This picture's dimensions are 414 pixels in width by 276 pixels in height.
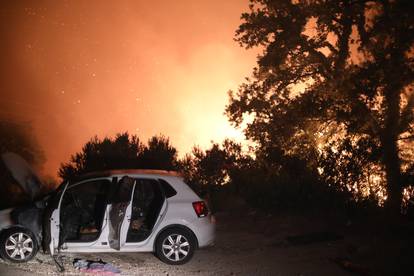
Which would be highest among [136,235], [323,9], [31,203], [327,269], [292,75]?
[323,9]

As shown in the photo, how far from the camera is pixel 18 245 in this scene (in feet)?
23.5

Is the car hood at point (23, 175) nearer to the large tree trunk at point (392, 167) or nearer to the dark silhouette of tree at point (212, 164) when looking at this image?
the dark silhouette of tree at point (212, 164)

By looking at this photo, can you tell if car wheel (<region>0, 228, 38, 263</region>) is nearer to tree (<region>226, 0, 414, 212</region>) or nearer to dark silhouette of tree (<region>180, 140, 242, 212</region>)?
tree (<region>226, 0, 414, 212</region>)

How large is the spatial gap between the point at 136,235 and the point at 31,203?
199cm

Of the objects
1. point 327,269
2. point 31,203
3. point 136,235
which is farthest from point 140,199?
point 327,269

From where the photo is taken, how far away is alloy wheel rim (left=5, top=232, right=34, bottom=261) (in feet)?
23.4

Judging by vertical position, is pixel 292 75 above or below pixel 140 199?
above

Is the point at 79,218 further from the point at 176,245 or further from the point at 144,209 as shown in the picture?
the point at 176,245

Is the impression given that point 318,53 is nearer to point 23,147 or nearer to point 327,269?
point 327,269

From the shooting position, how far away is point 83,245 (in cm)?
723

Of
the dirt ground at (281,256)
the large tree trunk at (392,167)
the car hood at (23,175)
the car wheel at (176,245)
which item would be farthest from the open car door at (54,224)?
the large tree trunk at (392,167)

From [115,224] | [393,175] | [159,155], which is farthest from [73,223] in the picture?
[159,155]

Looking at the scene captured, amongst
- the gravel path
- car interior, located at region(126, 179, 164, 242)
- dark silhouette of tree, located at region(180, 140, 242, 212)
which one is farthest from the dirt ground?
dark silhouette of tree, located at region(180, 140, 242, 212)

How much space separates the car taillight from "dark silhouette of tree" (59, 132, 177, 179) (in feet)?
27.5
